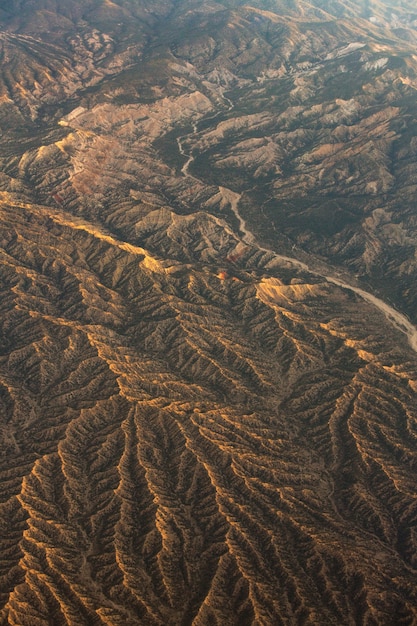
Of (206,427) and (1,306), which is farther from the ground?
(206,427)

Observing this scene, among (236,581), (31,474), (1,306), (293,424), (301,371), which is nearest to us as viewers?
(236,581)

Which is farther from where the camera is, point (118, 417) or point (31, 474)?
point (118, 417)

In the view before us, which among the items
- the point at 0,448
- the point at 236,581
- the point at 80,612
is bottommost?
the point at 0,448

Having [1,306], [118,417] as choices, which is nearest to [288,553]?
[118,417]

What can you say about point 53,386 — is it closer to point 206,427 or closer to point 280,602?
point 206,427

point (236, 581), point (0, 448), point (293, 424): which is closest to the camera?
point (236, 581)

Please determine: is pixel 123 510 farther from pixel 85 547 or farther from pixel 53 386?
pixel 53 386

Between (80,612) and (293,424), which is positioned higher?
(293,424)

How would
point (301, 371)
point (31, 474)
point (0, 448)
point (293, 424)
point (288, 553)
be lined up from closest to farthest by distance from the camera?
point (288, 553), point (31, 474), point (0, 448), point (293, 424), point (301, 371)

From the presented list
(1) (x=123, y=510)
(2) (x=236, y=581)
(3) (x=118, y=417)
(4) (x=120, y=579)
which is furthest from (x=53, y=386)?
(2) (x=236, y=581)
